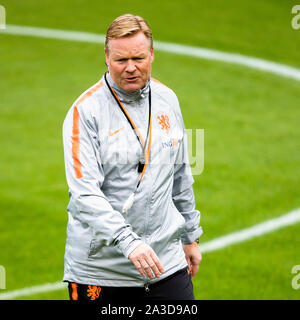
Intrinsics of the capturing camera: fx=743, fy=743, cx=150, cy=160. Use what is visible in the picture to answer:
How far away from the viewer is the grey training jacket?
13.0 ft

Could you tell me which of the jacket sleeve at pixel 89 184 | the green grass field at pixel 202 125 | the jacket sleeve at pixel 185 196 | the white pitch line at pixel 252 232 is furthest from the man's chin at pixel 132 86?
the white pitch line at pixel 252 232

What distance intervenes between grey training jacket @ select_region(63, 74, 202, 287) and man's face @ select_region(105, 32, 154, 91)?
84mm

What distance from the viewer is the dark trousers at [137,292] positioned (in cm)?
425

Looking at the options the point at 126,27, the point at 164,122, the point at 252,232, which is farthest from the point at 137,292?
the point at 252,232

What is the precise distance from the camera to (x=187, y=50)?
47.3 ft

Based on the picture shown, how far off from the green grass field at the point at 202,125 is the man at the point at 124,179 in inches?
110

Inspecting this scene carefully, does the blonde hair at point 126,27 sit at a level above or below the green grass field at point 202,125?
above

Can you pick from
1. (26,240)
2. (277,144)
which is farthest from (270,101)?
(26,240)

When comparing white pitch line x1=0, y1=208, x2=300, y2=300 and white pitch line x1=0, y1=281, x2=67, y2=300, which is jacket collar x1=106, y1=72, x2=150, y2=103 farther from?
white pitch line x1=0, y1=208, x2=300, y2=300

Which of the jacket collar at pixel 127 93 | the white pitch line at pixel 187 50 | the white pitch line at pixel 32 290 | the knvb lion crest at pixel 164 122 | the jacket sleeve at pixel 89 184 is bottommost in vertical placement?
the white pitch line at pixel 32 290

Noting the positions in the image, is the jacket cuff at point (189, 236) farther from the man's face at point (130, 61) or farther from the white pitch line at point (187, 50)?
the white pitch line at point (187, 50)

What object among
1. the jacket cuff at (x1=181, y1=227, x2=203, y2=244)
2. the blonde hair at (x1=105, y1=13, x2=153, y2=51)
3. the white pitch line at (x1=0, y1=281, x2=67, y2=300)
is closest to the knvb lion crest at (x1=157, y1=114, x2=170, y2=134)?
the blonde hair at (x1=105, y1=13, x2=153, y2=51)

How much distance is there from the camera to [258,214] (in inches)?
347
